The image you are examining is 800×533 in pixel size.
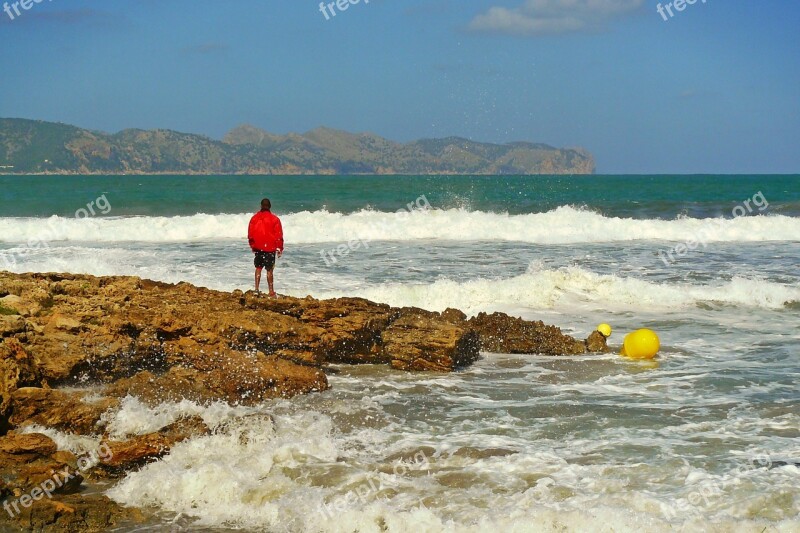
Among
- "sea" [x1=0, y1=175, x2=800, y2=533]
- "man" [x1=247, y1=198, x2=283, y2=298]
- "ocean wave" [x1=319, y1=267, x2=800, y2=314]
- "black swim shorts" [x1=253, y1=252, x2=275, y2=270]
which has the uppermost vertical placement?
"man" [x1=247, y1=198, x2=283, y2=298]

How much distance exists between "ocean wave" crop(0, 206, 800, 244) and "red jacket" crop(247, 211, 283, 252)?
13107 mm

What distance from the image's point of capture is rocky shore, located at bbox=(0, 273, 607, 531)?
632 cm

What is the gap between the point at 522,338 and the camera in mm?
11555

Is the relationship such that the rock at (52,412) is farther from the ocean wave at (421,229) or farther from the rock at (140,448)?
the ocean wave at (421,229)

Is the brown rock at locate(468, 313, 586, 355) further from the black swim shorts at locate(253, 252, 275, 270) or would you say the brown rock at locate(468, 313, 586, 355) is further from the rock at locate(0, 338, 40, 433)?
the rock at locate(0, 338, 40, 433)

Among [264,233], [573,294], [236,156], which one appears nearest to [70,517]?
[264,233]

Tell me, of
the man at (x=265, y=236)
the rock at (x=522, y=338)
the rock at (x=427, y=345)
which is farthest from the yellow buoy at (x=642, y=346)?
the man at (x=265, y=236)

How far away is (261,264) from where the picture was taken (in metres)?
13.7

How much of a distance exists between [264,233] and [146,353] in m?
4.28

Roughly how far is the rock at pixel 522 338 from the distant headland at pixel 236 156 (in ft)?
367

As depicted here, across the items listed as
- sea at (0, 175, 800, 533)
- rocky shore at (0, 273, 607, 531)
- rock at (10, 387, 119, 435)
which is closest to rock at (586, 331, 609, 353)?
rocky shore at (0, 273, 607, 531)

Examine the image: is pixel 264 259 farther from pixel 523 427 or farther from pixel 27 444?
pixel 27 444

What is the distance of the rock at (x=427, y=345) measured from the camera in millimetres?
10320

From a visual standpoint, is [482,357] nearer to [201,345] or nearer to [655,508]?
[201,345]
